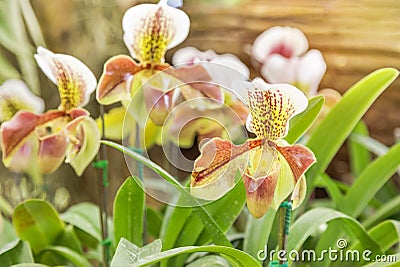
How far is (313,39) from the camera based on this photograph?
1191 millimetres

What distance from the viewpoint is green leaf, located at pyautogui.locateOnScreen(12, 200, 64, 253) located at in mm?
775

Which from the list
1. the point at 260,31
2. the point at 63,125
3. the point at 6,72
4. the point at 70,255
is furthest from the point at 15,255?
the point at 260,31

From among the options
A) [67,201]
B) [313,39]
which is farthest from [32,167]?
[313,39]

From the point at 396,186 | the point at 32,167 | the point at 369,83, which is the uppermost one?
the point at 369,83

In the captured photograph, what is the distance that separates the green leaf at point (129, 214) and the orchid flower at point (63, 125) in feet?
0.20

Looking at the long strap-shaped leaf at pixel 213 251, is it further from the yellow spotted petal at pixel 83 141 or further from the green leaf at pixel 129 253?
the yellow spotted petal at pixel 83 141

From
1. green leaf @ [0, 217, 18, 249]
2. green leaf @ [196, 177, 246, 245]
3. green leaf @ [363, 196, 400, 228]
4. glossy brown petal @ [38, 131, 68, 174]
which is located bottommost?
green leaf @ [363, 196, 400, 228]

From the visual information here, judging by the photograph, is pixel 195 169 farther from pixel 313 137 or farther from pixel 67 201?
pixel 67 201

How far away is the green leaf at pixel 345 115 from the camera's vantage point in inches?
28.7

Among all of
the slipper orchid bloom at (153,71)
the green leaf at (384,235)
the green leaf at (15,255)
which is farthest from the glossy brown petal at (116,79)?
the green leaf at (384,235)

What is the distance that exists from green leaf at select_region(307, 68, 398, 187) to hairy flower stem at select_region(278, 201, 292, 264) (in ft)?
0.51

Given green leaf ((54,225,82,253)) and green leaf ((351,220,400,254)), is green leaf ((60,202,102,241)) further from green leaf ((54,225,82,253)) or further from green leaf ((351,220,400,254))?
green leaf ((351,220,400,254))

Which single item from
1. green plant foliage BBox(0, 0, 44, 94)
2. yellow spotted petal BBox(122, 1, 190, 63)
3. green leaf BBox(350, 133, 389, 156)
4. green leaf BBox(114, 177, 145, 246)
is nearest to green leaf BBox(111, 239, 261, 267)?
green leaf BBox(114, 177, 145, 246)

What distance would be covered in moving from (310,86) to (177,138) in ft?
0.70
